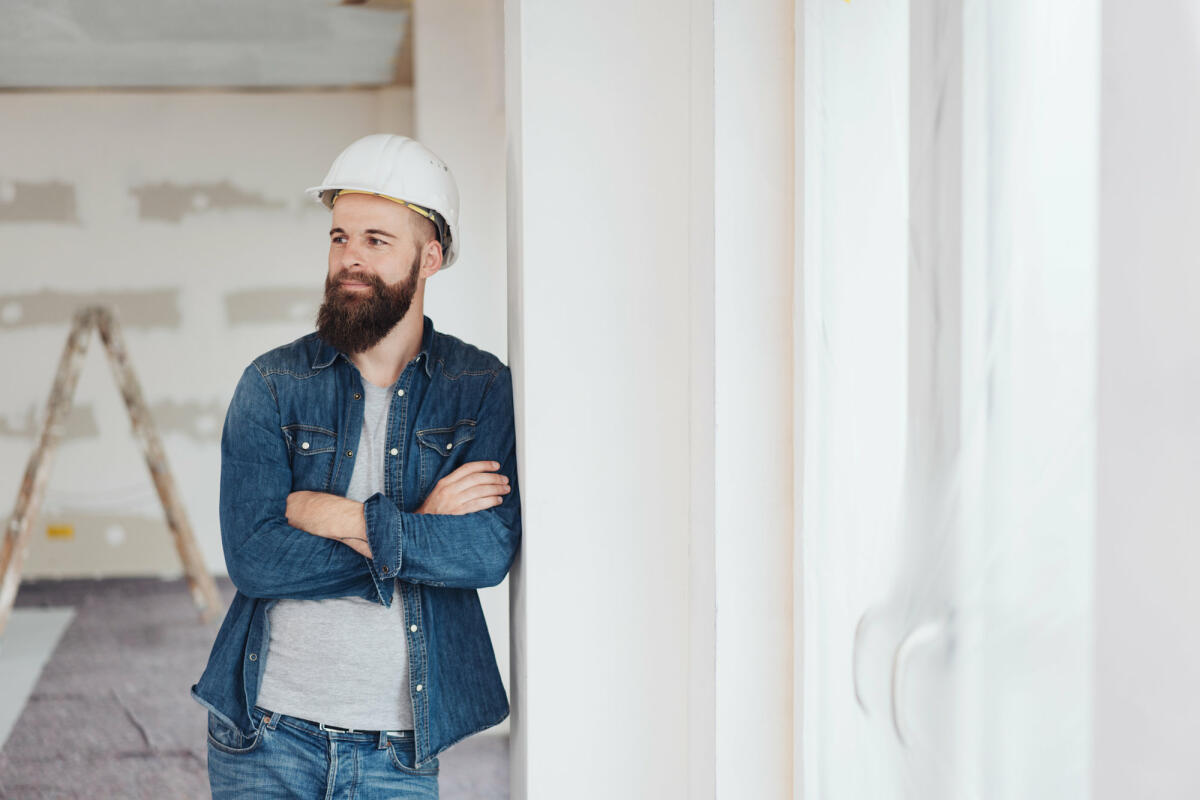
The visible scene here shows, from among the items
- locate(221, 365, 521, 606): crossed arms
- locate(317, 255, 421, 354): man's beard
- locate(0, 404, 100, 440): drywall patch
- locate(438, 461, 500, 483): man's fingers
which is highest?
locate(317, 255, 421, 354): man's beard

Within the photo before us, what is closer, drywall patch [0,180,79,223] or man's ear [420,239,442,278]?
man's ear [420,239,442,278]

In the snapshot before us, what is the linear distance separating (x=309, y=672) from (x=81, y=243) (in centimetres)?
545

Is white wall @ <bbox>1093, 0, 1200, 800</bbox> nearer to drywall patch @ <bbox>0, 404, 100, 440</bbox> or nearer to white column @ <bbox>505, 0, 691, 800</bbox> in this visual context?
white column @ <bbox>505, 0, 691, 800</bbox>

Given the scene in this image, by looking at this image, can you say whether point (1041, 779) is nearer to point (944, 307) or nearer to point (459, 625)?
point (944, 307)

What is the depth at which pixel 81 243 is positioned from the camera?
19.8 ft

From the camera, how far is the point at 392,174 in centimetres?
156

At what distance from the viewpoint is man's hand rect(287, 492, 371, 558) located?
1.47 metres

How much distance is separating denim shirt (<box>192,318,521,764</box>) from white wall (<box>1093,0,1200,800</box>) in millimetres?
974

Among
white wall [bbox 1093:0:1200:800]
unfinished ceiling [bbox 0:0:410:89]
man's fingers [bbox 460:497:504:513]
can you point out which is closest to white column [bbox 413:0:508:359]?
unfinished ceiling [bbox 0:0:410:89]

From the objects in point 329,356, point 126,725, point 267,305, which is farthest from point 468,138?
point 267,305

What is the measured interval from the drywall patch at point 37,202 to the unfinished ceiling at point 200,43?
58cm

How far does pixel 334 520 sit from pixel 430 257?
0.48 metres

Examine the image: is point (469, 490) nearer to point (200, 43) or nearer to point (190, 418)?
point (200, 43)

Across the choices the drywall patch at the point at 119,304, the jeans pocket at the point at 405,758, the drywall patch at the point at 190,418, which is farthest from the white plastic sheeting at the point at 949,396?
the drywall patch at the point at 119,304
